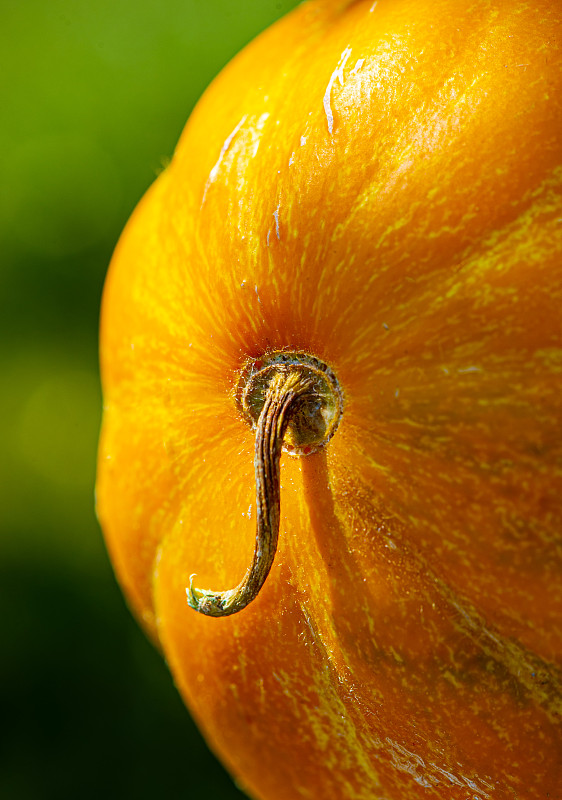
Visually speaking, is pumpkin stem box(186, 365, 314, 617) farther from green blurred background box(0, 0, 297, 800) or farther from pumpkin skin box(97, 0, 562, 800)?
green blurred background box(0, 0, 297, 800)

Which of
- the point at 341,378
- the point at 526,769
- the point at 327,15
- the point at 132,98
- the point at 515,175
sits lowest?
the point at 526,769

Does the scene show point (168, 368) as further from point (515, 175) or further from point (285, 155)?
point (515, 175)

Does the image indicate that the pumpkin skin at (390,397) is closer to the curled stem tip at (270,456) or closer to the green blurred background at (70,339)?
the curled stem tip at (270,456)

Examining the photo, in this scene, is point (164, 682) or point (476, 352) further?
point (164, 682)

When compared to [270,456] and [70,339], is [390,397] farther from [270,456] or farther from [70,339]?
[70,339]

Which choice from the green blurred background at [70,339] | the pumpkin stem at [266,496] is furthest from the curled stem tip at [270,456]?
the green blurred background at [70,339]

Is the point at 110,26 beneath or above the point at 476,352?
above

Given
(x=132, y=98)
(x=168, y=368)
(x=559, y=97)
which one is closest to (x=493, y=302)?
(x=559, y=97)

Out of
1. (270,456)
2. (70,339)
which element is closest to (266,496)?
(270,456)
